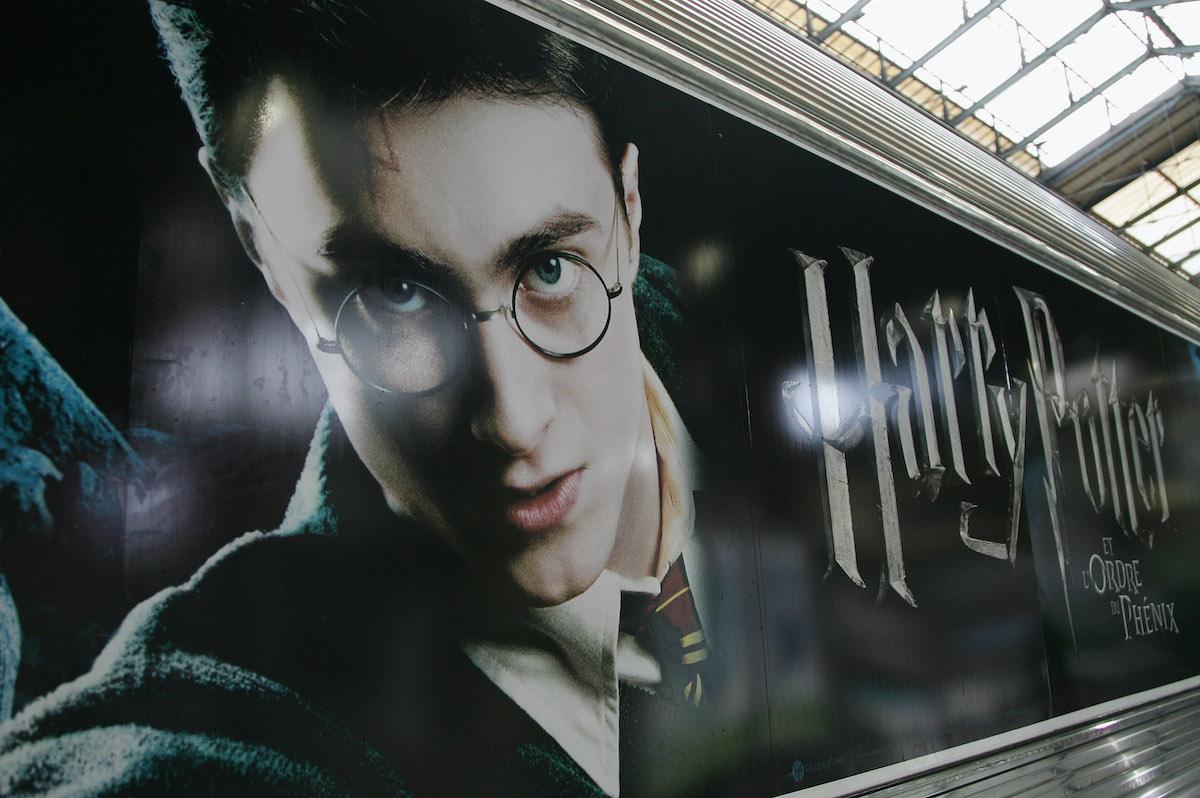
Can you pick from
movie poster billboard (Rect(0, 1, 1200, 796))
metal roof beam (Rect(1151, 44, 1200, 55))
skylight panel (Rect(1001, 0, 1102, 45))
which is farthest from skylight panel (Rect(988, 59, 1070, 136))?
movie poster billboard (Rect(0, 1, 1200, 796))

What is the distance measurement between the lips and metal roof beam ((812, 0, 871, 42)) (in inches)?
320

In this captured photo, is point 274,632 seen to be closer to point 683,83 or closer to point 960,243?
point 683,83

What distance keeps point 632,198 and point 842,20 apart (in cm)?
775

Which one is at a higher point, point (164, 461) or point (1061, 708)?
point (164, 461)

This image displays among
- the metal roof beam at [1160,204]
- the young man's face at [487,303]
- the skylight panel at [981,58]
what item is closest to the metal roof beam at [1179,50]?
the skylight panel at [981,58]

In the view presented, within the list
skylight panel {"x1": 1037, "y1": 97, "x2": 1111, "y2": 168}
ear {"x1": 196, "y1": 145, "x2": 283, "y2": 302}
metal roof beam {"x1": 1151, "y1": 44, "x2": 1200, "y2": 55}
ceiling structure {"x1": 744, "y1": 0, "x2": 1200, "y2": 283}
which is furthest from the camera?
skylight panel {"x1": 1037, "y1": 97, "x2": 1111, "y2": 168}

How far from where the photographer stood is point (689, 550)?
7.26 ft

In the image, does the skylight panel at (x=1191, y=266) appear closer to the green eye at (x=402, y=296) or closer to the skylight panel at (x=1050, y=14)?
the skylight panel at (x=1050, y=14)

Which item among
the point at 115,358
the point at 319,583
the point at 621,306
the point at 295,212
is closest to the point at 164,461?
the point at 115,358

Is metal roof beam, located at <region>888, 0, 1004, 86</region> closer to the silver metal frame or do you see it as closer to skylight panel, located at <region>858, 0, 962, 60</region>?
skylight panel, located at <region>858, 0, 962, 60</region>

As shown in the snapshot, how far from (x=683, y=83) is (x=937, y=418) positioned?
5.62 feet

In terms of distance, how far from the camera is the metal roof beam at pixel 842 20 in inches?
337

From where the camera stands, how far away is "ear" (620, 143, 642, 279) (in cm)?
224

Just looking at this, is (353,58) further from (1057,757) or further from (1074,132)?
(1074,132)
